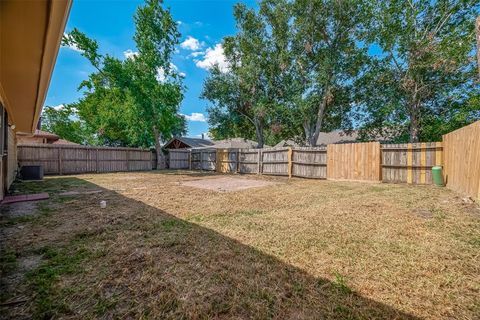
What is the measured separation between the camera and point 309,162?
10.0 metres

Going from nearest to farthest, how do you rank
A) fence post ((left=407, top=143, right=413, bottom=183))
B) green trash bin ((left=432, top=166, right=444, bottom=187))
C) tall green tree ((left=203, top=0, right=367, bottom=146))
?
green trash bin ((left=432, top=166, right=444, bottom=187)) < fence post ((left=407, top=143, right=413, bottom=183)) < tall green tree ((left=203, top=0, right=367, bottom=146))

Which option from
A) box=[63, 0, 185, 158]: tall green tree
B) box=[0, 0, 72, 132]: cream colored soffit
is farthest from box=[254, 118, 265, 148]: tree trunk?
box=[0, 0, 72, 132]: cream colored soffit

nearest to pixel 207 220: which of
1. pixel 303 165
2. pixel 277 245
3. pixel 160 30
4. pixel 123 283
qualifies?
A: pixel 277 245

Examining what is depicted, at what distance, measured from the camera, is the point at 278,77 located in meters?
15.9

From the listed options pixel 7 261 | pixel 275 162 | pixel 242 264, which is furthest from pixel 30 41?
pixel 275 162

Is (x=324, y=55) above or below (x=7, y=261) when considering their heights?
above

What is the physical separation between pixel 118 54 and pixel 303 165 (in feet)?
45.9

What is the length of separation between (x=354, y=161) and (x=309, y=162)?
1979 millimetres

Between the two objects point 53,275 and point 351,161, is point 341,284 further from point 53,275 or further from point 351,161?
point 351,161

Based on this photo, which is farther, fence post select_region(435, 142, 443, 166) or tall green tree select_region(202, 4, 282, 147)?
tall green tree select_region(202, 4, 282, 147)

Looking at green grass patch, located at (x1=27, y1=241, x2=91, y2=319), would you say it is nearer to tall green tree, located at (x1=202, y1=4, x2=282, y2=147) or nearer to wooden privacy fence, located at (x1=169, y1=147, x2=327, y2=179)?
wooden privacy fence, located at (x1=169, y1=147, x2=327, y2=179)

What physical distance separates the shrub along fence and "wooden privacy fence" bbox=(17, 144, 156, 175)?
7.47 metres

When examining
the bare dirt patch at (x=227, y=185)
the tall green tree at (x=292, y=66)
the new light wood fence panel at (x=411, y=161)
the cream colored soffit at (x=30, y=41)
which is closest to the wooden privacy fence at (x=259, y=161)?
the new light wood fence panel at (x=411, y=161)

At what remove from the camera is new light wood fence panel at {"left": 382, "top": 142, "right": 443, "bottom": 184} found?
7055 millimetres
